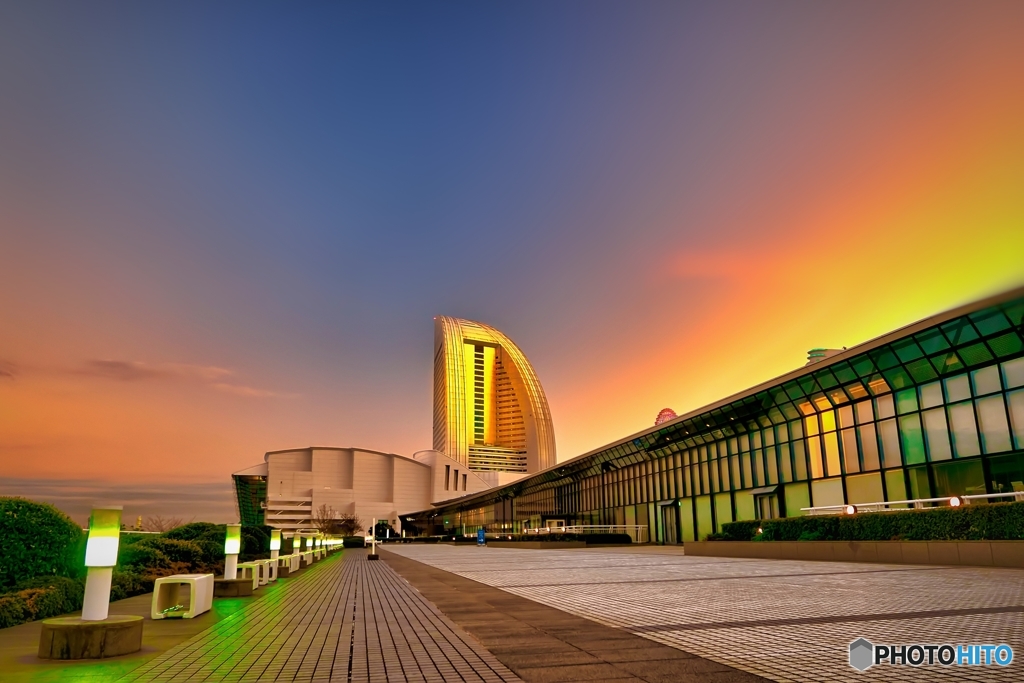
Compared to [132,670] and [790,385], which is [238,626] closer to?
[132,670]

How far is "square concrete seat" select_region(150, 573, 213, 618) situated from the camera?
10.0m

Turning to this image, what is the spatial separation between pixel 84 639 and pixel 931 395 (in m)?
28.0

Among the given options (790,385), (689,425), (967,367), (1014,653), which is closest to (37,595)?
(1014,653)

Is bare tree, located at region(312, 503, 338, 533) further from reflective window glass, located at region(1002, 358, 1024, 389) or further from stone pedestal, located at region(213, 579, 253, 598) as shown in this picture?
stone pedestal, located at region(213, 579, 253, 598)

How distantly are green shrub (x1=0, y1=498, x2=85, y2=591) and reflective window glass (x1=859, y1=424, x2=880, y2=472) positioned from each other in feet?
92.7

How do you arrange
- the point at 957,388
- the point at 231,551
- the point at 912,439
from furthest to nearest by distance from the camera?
1. the point at 912,439
2. the point at 957,388
3. the point at 231,551

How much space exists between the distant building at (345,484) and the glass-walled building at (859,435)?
11796 cm

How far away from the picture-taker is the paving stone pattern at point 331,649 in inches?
238

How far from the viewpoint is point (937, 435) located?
26.1 m

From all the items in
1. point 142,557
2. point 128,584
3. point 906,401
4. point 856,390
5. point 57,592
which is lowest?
point 128,584

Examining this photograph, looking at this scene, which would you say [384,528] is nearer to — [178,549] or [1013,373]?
[178,549]

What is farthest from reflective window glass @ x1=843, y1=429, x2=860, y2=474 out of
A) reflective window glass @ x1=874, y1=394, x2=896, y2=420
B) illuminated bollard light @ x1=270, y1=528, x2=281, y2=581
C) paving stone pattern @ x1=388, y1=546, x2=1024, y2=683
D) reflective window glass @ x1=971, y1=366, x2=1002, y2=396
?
illuminated bollard light @ x1=270, y1=528, x2=281, y2=581

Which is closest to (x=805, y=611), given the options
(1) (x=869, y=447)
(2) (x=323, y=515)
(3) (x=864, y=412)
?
(1) (x=869, y=447)

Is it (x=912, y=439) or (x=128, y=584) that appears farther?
(x=912, y=439)
